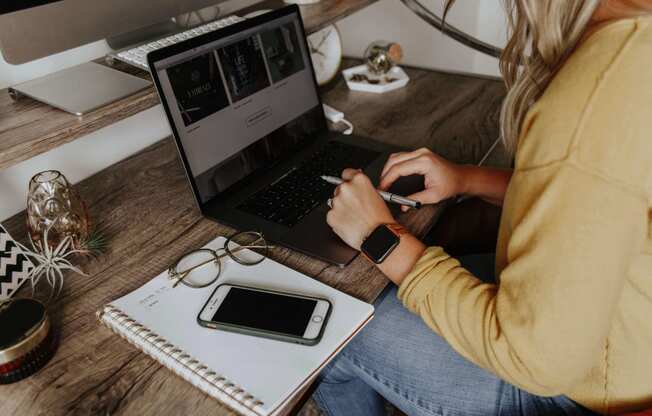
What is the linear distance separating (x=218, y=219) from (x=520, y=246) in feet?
1.80

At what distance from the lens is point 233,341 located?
2.15 feet

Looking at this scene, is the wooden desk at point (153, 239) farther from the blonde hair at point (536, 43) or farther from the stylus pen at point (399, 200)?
the blonde hair at point (536, 43)

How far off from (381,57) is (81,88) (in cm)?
85

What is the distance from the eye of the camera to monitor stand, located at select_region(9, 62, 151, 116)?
83cm

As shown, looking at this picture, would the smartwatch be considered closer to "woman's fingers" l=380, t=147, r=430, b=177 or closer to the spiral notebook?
the spiral notebook

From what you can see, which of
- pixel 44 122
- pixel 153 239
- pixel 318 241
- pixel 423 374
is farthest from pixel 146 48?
pixel 423 374

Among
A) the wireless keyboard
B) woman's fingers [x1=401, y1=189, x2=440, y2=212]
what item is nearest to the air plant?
the wireless keyboard

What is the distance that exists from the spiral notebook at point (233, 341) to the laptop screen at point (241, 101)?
0.25m

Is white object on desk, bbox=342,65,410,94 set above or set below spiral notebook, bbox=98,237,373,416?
above

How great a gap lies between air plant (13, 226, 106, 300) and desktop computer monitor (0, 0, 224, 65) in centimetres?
30

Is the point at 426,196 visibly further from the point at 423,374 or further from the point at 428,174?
the point at 423,374

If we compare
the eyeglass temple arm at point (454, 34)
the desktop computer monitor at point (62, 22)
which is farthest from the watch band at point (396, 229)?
the eyeglass temple arm at point (454, 34)

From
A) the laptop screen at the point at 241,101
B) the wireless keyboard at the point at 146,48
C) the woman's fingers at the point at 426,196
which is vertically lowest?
the woman's fingers at the point at 426,196

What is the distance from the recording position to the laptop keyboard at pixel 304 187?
3.00 feet
